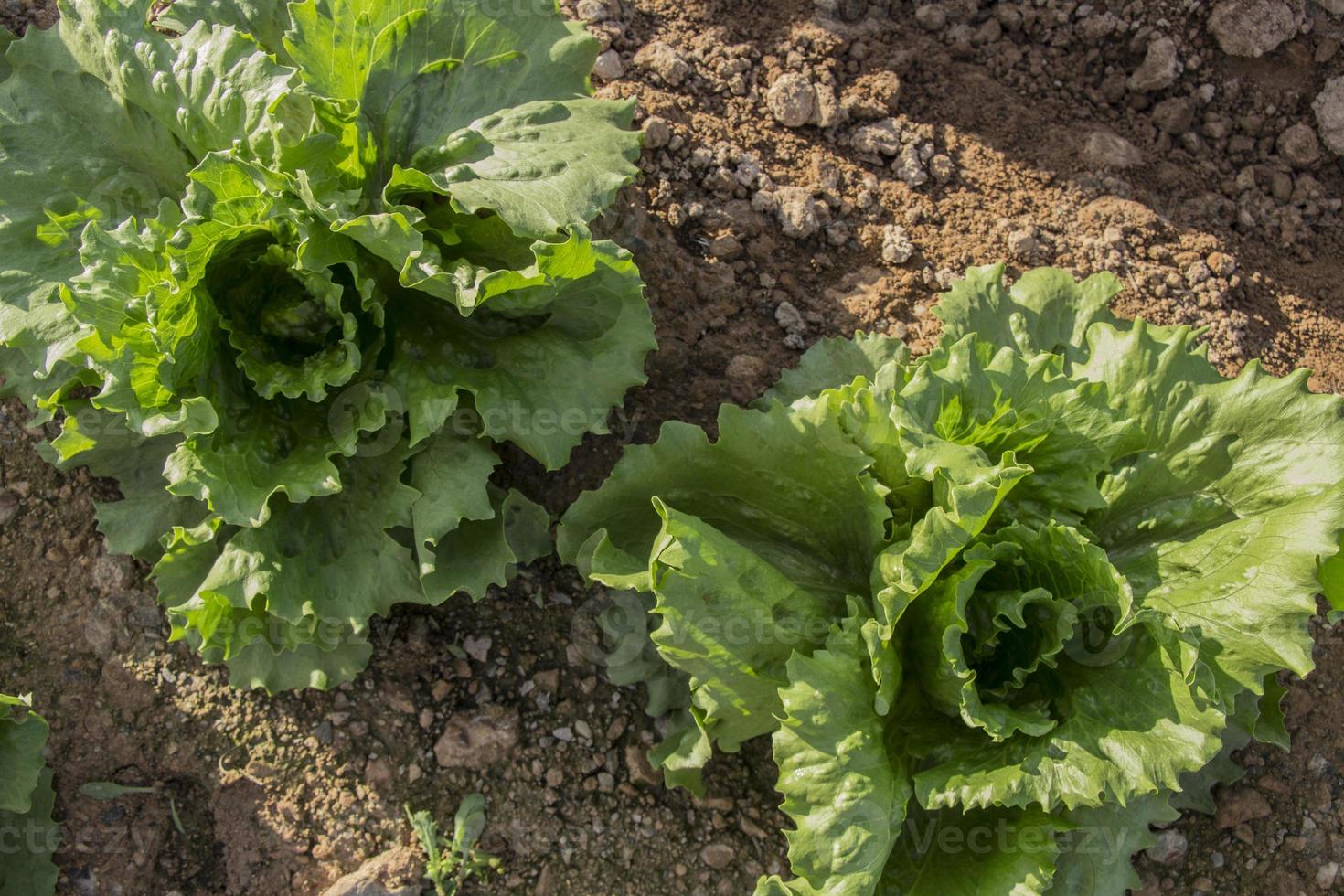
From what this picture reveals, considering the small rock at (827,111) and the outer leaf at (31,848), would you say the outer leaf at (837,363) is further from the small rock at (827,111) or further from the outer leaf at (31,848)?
the outer leaf at (31,848)

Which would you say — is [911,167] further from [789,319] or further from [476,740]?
[476,740]

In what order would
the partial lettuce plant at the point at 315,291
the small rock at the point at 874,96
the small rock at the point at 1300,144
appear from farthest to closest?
the small rock at the point at 1300,144 < the small rock at the point at 874,96 < the partial lettuce plant at the point at 315,291

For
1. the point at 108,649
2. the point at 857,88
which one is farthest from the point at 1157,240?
the point at 108,649

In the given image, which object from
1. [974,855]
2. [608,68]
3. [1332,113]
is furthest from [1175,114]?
[974,855]

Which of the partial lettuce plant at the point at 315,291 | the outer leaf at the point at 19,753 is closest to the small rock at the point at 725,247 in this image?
the partial lettuce plant at the point at 315,291

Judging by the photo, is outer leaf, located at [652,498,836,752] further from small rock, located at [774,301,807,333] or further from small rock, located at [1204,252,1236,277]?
small rock, located at [1204,252,1236,277]

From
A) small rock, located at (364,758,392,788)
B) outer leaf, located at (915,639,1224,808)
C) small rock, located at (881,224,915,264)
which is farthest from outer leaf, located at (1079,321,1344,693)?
small rock, located at (364,758,392,788)
